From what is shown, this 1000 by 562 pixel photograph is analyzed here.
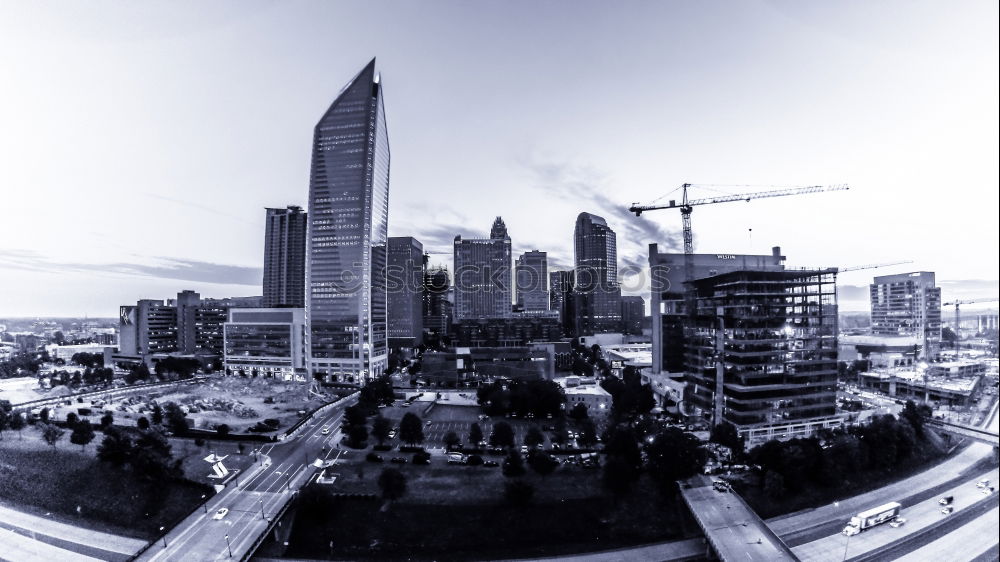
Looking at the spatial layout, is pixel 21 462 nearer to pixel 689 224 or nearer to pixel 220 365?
pixel 220 365

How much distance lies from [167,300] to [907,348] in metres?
85.4

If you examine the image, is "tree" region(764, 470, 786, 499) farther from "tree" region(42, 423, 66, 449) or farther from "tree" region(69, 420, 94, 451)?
"tree" region(42, 423, 66, 449)

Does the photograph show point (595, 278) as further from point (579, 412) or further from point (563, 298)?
point (579, 412)

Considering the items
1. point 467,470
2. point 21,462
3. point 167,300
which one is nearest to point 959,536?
→ point 467,470

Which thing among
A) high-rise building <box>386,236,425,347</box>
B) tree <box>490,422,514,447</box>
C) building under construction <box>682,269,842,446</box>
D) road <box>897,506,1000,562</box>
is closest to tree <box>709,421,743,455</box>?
building under construction <box>682,269,842,446</box>

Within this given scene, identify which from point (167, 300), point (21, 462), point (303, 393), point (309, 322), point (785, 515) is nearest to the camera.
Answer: point (785, 515)

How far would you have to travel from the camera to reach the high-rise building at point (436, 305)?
8356 cm

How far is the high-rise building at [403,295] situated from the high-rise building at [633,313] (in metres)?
36.6

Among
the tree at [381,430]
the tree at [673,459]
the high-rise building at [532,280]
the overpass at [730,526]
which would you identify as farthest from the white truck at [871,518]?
the high-rise building at [532,280]

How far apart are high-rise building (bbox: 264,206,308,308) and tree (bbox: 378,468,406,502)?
57.5 m

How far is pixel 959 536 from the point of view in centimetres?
1645

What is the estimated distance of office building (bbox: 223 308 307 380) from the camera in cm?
4659

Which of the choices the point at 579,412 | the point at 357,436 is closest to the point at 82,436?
the point at 357,436

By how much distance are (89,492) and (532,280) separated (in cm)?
8198
